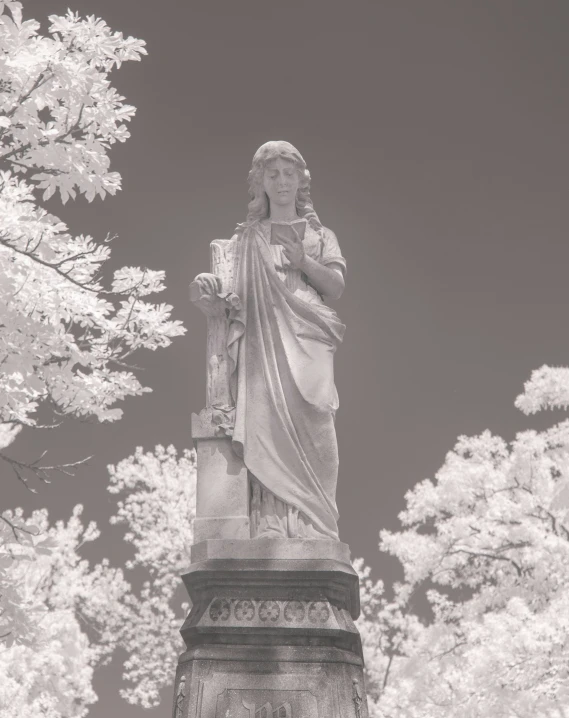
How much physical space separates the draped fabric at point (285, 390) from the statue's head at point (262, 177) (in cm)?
Result: 44

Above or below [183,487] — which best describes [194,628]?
below

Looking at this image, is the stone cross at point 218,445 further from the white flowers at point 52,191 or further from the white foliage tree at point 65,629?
the white foliage tree at point 65,629

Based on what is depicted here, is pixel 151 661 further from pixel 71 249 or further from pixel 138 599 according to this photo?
pixel 71 249

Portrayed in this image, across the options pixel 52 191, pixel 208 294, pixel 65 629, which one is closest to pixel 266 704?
pixel 208 294

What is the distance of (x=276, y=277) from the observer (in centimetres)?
601

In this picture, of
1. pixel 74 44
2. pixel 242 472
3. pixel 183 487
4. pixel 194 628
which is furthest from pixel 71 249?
pixel 183 487

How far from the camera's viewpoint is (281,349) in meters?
5.80

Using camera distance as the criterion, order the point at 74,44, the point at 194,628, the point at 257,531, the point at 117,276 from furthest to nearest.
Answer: the point at 117,276 < the point at 74,44 < the point at 257,531 < the point at 194,628

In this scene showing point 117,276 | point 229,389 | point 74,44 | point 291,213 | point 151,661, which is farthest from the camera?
point 151,661

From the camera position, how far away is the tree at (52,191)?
703 cm

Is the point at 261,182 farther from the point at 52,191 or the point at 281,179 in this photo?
the point at 52,191

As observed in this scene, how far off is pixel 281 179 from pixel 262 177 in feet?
0.52

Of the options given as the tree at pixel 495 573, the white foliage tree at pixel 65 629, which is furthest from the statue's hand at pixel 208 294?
the white foliage tree at pixel 65 629

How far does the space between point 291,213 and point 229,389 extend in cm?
147
